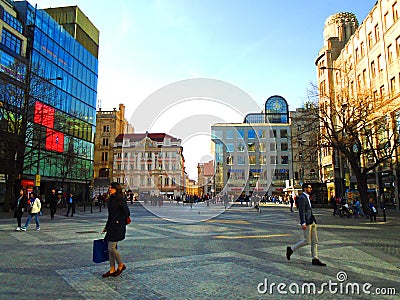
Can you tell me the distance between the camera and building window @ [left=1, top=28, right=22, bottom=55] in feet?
124

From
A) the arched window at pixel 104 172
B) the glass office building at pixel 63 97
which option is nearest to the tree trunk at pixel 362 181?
the glass office building at pixel 63 97

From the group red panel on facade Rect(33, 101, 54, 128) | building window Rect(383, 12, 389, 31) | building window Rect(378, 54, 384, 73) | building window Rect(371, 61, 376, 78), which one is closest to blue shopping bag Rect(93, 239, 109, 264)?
red panel on facade Rect(33, 101, 54, 128)

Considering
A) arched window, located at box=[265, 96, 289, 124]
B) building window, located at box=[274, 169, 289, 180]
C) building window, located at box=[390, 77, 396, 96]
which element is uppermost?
arched window, located at box=[265, 96, 289, 124]

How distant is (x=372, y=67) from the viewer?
36375 millimetres

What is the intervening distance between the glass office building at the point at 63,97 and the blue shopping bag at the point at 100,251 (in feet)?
98.2

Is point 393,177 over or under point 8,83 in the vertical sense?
under

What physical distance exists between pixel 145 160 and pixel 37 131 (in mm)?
15874

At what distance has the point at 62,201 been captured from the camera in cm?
4053

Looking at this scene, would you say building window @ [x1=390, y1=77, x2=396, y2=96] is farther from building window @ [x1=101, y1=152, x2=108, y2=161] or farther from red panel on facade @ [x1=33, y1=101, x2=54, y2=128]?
building window @ [x1=101, y1=152, x2=108, y2=161]

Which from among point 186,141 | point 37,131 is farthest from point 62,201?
point 186,141

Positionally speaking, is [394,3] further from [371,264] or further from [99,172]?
[99,172]

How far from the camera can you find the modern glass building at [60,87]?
3678 cm

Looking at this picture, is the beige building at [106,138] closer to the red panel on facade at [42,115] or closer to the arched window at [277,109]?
the arched window at [277,109]

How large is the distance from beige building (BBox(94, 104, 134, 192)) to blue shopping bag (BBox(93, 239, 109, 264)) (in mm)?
71056
